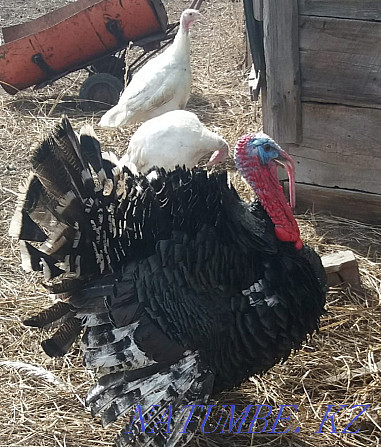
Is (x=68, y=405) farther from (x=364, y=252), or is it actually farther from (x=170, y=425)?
(x=364, y=252)

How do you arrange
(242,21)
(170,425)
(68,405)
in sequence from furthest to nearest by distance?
1. (242,21)
2. (68,405)
3. (170,425)

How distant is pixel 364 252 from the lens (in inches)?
145

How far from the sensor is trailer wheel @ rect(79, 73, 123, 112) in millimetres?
6207

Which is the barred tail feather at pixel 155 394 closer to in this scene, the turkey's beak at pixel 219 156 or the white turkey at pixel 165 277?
the white turkey at pixel 165 277

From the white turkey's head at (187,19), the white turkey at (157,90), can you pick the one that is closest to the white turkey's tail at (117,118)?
the white turkey at (157,90)

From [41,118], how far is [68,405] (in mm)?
3783

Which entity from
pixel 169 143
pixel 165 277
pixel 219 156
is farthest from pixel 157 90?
pixel 165 277

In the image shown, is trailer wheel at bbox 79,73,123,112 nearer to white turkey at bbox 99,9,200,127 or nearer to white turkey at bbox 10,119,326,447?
white turkey at bbox 99,9,200,127

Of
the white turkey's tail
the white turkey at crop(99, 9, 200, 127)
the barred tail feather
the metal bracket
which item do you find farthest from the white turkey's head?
the barred tail feather

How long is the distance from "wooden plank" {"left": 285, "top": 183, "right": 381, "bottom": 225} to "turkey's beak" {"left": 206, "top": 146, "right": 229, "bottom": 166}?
88 cm

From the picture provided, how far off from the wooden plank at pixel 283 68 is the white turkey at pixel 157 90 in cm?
158

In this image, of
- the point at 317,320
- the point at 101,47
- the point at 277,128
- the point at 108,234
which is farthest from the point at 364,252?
the point at 101,47

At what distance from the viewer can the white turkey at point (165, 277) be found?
236 cm

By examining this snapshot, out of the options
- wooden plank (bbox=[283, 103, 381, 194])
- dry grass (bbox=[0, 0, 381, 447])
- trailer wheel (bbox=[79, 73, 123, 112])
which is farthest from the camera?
trailer wheel (bbox=[79, 73, 123, 112])
